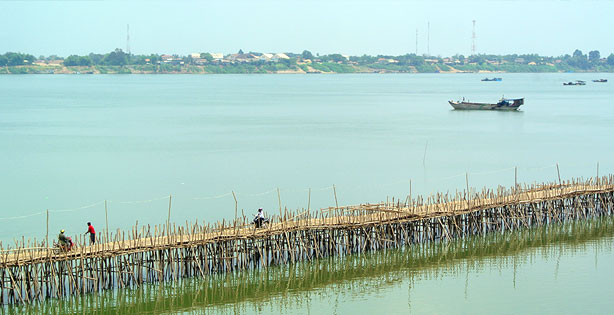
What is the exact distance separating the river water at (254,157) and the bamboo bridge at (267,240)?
255 centimetres

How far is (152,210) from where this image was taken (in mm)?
31656

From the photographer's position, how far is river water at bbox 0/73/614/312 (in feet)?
107

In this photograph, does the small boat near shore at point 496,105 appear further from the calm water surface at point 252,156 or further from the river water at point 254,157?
the calm water surface at point 252,156

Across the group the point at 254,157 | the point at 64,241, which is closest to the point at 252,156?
the point at 254,157

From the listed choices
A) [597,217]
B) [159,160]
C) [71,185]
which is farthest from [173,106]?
[597,217]

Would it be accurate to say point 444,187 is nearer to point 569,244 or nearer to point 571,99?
point 569,244

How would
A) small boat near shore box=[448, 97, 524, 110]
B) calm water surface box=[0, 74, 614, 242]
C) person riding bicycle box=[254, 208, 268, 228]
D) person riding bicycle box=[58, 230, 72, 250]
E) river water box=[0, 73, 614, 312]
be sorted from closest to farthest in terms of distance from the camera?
1. person riding bicycle box=[58, 230, 72, 250]
2. person riding bicycle box=[254, 208, 268, 228]
3. river water box=[0, 73, 614, 312]
4. calm water surface box=[0, 74, 614, 242]
5. small boat near shore box=[448, 97, 524, 110]

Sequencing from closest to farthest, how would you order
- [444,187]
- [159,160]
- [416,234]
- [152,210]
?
[416,234]
[152,210]
[444,187]
[159,160]

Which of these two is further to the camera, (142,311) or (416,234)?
(416,234)

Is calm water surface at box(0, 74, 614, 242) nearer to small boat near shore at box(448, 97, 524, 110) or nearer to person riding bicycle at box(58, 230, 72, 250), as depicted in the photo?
small boat near shore at box(448, 97, 524, 110)

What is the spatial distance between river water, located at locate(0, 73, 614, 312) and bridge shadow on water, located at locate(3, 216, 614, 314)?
1.08 meters

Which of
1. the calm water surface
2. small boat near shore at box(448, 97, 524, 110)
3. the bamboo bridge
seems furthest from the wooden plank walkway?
small boat near shore at box(448, 97, 524, 110)

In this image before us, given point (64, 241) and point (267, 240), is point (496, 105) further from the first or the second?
point (64, 241)

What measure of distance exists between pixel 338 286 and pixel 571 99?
93383mm
